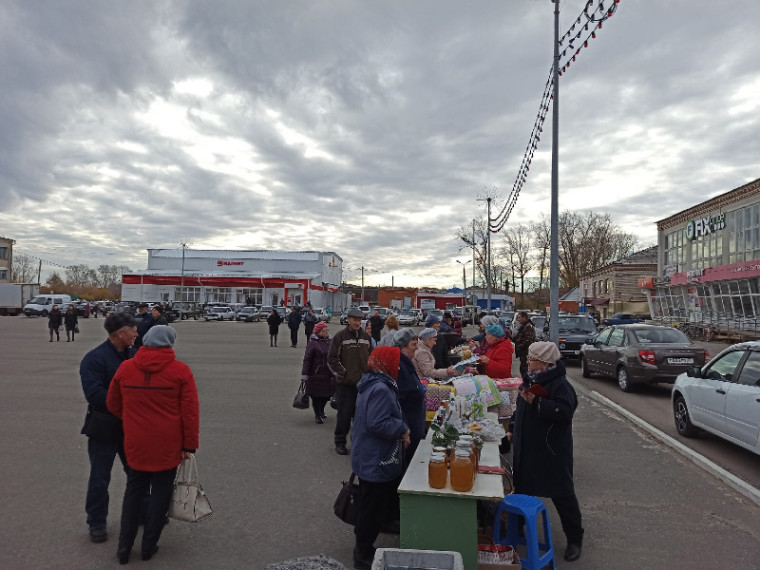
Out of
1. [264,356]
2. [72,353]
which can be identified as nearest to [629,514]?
[264,356]

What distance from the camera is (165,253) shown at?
8694cm

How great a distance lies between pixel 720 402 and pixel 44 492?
24.8 feet

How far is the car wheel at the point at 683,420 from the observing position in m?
8.25

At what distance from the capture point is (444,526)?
3768mm

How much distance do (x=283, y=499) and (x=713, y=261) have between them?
4151 cm

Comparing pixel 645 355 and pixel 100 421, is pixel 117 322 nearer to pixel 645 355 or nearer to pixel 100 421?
pixel 100 421

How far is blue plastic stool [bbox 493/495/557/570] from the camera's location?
12.6 feet

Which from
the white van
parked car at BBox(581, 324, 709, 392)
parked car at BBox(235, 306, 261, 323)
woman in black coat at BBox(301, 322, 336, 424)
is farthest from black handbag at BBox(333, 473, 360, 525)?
the white van

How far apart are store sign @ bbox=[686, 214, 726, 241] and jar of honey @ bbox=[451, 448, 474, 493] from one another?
40598mm

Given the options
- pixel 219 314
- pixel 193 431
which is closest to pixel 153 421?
pixel 193 431

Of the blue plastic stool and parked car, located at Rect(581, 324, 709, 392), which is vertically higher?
parked car, located at Rect(581, 324, 709, 392)

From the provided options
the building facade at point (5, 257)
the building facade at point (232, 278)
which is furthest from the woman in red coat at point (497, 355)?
the building facade at point (5, 257)

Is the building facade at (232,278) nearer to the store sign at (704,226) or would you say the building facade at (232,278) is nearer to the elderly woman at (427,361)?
the store sign at (704,226)

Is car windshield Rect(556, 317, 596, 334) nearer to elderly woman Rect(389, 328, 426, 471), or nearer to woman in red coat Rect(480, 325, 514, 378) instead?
woman in red coat Rect(480, 325, 514, 378)
